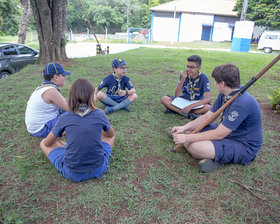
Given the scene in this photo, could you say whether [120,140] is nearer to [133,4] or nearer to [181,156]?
[181,156]

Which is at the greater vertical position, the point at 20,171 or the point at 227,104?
the point at 227,104

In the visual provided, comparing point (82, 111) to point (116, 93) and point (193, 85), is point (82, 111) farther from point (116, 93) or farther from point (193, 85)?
point (193, 85)

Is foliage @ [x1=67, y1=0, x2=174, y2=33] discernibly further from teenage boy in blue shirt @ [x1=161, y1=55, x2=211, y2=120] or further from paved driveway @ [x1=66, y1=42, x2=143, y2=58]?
teenage boy in blue shirt @ [x1=161, y1=55, x2=211, y2=120]

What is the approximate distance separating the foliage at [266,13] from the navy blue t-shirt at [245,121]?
2888 centimetres

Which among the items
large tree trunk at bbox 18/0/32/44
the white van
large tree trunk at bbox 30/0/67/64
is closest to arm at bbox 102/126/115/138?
large tree trunk at bbox 30/0/67/64

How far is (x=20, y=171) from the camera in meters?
2.63

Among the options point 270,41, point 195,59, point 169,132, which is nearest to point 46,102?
point 169,132

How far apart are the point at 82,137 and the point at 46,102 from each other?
3.87ft

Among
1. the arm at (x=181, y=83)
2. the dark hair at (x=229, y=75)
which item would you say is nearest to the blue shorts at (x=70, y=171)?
the dark hair at (x=229, y=75)

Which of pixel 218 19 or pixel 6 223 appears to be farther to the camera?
pixel 218 19

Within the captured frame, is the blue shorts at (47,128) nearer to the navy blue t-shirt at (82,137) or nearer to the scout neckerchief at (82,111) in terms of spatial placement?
the navy blue t-shirt at (82,137)

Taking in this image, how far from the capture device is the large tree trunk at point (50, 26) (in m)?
7.95

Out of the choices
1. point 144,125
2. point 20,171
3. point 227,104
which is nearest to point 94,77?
point 144,125

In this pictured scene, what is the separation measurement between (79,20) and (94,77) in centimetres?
4398
